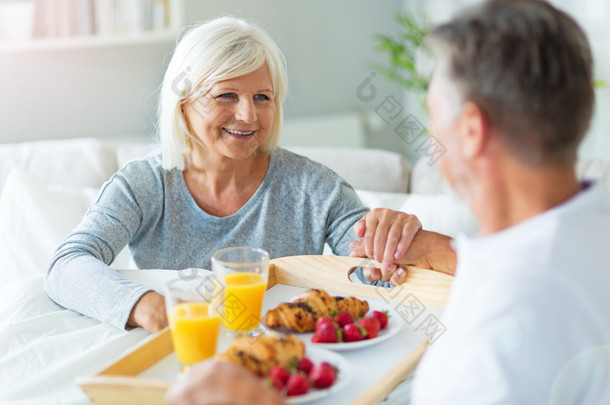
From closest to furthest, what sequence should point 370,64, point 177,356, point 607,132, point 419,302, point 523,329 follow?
point 523,329 → point 177,356 → point 419,302 → point 607,132 → point 370,64

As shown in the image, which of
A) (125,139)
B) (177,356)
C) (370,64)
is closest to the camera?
(177,356)

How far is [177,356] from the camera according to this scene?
1126 mm

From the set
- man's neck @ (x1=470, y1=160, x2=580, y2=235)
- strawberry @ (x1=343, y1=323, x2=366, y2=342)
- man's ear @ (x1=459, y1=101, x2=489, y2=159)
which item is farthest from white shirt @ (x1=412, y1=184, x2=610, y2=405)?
strawberry @ (x1=343, y1=323, x2=366, y2=342)

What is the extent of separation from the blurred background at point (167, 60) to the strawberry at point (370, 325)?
60.5 inches

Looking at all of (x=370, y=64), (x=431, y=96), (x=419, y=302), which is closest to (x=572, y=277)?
(x=431, y=96)

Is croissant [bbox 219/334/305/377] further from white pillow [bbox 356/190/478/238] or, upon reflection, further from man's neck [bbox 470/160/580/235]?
white pillow [bbox 356/190/478/238]

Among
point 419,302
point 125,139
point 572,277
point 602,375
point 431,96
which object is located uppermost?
point 431,96

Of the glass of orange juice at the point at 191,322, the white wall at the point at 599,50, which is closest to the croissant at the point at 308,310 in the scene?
the glass of orange juice at the point at 191,322

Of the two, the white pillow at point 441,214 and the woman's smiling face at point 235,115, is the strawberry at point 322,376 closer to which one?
the woman's smiling face at point 235,115

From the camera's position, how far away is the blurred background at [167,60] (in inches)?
121

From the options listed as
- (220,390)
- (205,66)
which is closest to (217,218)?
(205,66)

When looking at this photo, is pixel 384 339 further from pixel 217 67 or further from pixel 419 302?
pixel 217 67

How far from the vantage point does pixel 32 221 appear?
234 cm

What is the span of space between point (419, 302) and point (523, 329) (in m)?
0.54
